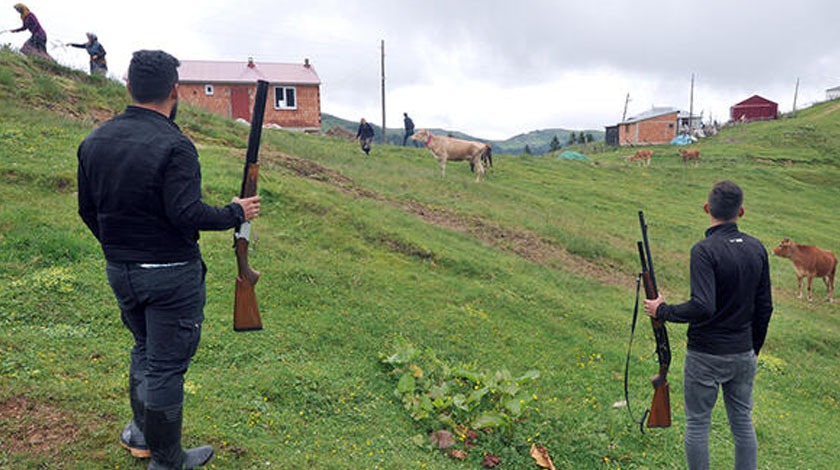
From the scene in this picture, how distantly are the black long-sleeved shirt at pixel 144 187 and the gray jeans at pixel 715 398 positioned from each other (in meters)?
3.84

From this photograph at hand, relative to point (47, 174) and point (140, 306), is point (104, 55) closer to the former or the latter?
point (47, 174)

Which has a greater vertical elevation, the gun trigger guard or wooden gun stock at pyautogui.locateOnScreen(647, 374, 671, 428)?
the gun trigger guard

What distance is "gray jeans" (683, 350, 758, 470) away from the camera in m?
4.41

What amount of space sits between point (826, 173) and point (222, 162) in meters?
41.8

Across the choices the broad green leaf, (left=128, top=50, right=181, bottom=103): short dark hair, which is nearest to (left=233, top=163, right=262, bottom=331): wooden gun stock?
(left=128, top=50, right=181, bottom=103): short dark hair

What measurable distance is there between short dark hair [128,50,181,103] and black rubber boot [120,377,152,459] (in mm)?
1911

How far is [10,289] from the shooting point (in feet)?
20.9

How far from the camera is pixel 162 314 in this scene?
3.40 meters

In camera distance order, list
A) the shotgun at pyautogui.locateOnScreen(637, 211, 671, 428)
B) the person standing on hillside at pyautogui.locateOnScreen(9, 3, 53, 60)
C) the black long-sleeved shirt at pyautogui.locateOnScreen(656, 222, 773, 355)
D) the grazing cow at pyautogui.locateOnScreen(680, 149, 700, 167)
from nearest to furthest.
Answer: the black long-sleeved shirt at pyautogui.locateOnScreen(656, 222, 773, 355) < the shotgun at pyautogui.locateOnScreen(637, 211, 671, 428) < the person standing on hillside at pyautogui.locateOnScreen(9, 3, 53, 60) < the grazing cow at pyautogui.locateOnScreen(680, 149, 700, 167)

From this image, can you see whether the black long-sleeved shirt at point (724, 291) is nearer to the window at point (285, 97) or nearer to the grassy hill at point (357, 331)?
the grassy hill at point (357, 331)

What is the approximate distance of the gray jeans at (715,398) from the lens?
174 inches

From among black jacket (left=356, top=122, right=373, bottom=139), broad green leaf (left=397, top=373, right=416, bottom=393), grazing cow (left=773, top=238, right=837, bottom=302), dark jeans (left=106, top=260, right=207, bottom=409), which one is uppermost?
black jacket (left=356, top=122, right=373, bottom=139)

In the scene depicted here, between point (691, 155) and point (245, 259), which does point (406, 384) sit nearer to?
point (245, 259)

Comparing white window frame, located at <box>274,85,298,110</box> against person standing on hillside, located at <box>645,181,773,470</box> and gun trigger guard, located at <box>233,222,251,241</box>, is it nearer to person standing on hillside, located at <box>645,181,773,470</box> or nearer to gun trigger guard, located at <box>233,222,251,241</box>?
gun trigger guard, located at <box>233,222,251,241</box>
